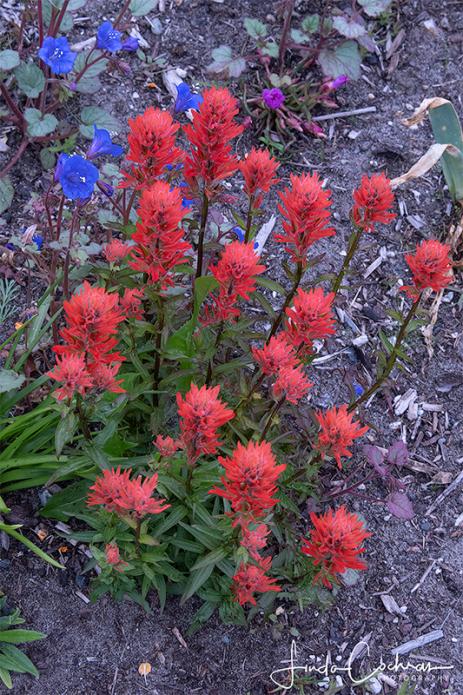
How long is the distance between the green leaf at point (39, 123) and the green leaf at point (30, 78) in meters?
0.13

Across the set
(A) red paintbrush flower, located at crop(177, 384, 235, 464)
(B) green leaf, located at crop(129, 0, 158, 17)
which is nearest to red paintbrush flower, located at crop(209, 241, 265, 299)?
(A) red paintbrush flower, located at crop(177, 384, 235, 464)

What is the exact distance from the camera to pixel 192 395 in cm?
227

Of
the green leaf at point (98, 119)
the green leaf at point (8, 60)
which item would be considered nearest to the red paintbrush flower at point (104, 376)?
the green leaf at point (98, 119)

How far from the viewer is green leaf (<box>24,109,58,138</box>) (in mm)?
3703

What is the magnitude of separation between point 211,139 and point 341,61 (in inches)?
90.9

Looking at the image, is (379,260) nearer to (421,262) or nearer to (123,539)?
(421,262)

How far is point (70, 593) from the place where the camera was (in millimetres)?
3098

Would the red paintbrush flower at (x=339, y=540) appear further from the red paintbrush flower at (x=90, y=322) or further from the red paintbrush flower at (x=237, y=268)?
the red paintbrush flower at (x=90, y=322)

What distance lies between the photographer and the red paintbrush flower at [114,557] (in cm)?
261

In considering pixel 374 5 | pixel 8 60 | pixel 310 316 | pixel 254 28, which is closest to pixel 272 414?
pixel 310 316

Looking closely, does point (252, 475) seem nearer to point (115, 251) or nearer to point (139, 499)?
point (139, 499)

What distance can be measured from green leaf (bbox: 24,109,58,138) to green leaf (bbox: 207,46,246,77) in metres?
1.03

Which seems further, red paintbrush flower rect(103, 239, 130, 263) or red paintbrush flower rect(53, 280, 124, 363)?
red paintbrush flower rect(103, 239, 130, 263)

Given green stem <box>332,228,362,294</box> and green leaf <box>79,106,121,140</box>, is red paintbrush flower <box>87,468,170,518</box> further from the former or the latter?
green leaf <box>79,106,121,140</box>
